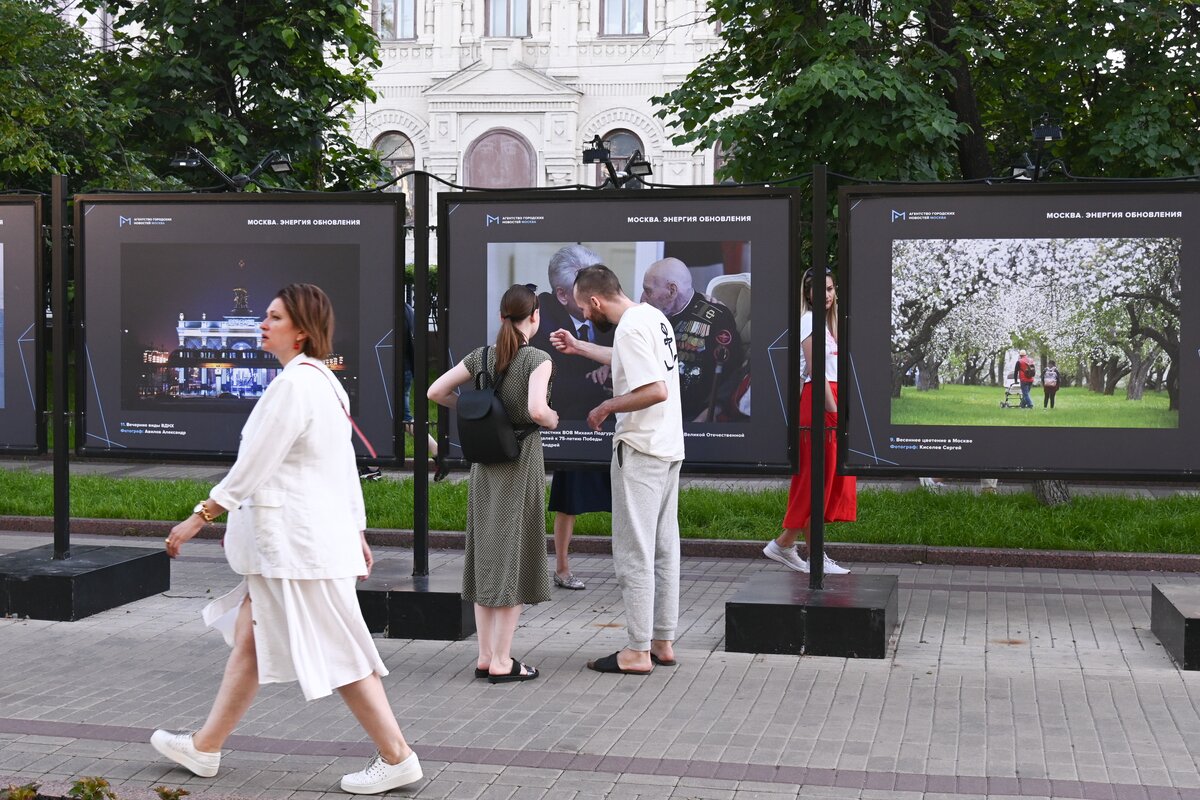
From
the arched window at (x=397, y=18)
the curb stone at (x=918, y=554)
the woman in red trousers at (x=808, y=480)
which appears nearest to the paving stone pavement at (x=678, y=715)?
the woman in red trousers at (x=808, y=480)

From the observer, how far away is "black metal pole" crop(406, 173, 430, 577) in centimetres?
841

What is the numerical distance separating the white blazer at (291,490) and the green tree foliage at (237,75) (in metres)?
13.0

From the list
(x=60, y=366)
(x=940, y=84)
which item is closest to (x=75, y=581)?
(x=60, y=366)

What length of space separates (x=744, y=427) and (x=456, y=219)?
2.05 metres

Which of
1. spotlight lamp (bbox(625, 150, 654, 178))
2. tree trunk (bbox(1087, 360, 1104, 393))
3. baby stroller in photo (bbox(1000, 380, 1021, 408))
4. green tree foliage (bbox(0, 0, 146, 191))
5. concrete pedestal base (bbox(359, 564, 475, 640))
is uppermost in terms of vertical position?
green tree foliage (bbox(0, 0, 146, 191))

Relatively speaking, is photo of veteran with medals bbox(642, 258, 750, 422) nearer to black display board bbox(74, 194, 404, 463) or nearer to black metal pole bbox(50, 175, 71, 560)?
black display board bbox(74, 194, 404, 463)

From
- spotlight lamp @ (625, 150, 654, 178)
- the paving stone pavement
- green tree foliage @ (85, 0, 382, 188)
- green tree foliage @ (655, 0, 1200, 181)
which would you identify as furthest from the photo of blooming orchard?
green tree foliage @ (85, 0, 382, 188)

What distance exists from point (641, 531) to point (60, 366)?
411cm

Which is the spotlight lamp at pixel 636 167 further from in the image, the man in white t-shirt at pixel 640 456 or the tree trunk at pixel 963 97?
the tree trunk at pixel 963 97

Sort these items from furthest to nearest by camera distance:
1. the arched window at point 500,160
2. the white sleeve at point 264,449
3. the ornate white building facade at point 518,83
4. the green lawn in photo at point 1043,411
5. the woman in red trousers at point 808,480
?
the arched window at point 500,160 → the ornate white building facade at point 518,83 → the woman in red trousers at point 808,480 → the green lawn in photo at point 1043,411 → the white sleeve at point 264,449

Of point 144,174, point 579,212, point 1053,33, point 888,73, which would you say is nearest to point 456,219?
point 579,212

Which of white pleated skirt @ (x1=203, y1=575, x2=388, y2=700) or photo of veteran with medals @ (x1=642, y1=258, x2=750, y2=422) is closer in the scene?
white pleated skirt @ (x1=203, y1=575, x2=388, y2=700)

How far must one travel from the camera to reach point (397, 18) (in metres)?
44.4

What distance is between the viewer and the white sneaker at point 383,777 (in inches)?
205
